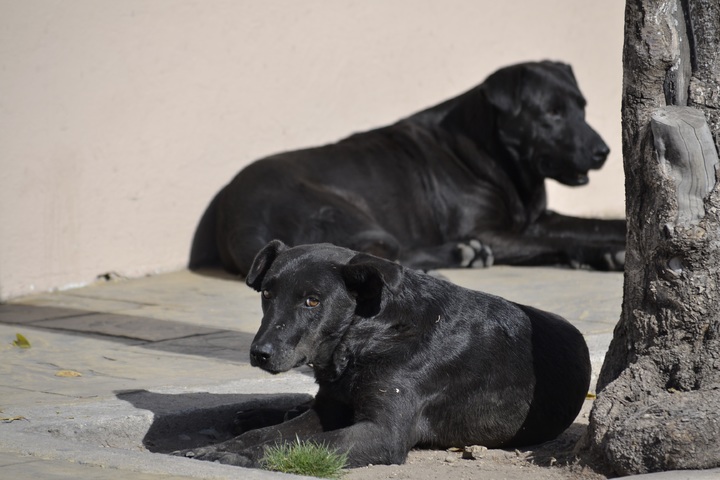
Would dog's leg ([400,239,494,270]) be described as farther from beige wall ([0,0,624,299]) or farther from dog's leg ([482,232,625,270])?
beige wall ([0,0,624,299])

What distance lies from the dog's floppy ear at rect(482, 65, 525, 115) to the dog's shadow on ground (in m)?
4.53

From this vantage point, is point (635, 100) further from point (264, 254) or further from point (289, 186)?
point (289, 186)

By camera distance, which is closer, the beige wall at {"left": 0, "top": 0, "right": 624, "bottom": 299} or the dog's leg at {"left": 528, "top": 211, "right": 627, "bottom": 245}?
the beige wall at {"left": 0, "top": 0, "right": 624, "bottom": 299}

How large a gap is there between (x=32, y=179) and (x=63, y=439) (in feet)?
12.6

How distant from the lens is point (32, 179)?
7.48 meters

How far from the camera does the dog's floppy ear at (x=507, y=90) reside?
28.6 ft

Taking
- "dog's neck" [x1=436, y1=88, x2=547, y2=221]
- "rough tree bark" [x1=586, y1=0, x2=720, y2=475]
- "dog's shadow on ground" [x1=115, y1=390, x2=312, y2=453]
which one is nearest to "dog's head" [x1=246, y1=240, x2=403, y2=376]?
"dog's shadow on ground" [x1=115, y1=390, x2=312, y2=453]

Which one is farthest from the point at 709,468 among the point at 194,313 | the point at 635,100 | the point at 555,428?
the point at 194,313

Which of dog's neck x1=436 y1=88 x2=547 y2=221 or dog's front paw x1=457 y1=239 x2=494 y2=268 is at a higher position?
dog's neck x1=436 y1=88 x2=547 y2=221

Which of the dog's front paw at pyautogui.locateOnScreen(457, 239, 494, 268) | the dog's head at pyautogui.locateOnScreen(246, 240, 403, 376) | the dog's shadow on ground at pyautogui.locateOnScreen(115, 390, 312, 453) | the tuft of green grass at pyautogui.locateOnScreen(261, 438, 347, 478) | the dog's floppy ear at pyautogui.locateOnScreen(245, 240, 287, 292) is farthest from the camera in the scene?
the dog's front paw at pyautogui.locateOnScreen(457, 239, 494, 268)

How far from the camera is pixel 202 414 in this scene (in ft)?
14.9

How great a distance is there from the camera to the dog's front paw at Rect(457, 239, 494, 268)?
27.9 feet

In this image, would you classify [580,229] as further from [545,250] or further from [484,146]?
[484,146]

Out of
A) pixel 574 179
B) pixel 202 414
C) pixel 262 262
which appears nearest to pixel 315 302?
pixel 262 262
